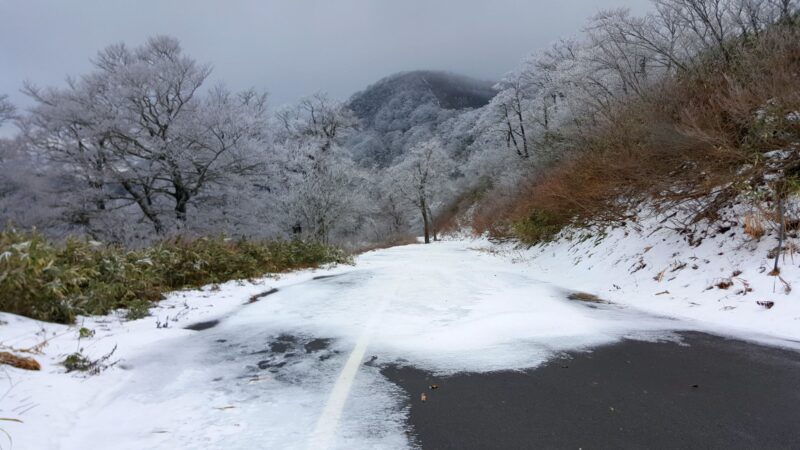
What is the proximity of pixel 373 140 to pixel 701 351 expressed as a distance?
109 metres

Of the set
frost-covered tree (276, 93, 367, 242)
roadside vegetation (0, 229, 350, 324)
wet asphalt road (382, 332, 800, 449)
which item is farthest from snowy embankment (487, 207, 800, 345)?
frost-covered tree (276, 93, 367, 242)

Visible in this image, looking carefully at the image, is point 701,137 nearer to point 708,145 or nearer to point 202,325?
point 708,145

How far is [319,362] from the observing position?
15.6 feet

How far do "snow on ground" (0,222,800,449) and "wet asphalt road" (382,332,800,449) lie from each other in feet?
0.98

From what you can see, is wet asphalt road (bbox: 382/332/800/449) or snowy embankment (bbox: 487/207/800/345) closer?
wet asphalt road (bbox: 382/332/800/449)

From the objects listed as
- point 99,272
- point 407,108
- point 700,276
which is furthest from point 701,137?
point 407,108

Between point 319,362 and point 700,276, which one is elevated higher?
point 700,276

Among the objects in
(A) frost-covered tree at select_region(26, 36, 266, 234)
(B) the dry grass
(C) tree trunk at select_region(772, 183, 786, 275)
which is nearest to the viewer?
(C) tree trunk at select_region(772, 183, 786, 275)

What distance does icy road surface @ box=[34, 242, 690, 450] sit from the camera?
3170mm

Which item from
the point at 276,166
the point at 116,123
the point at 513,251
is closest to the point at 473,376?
the point at 513,251

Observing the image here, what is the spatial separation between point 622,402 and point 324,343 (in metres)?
3.23

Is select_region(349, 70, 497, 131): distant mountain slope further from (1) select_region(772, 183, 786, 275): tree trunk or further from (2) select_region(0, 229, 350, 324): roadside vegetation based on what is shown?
(1) select_region(772, 183, 786, 275): tree trunk

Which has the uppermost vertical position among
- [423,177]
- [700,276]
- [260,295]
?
[423,177]

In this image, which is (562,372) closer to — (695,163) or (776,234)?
(776,234)
